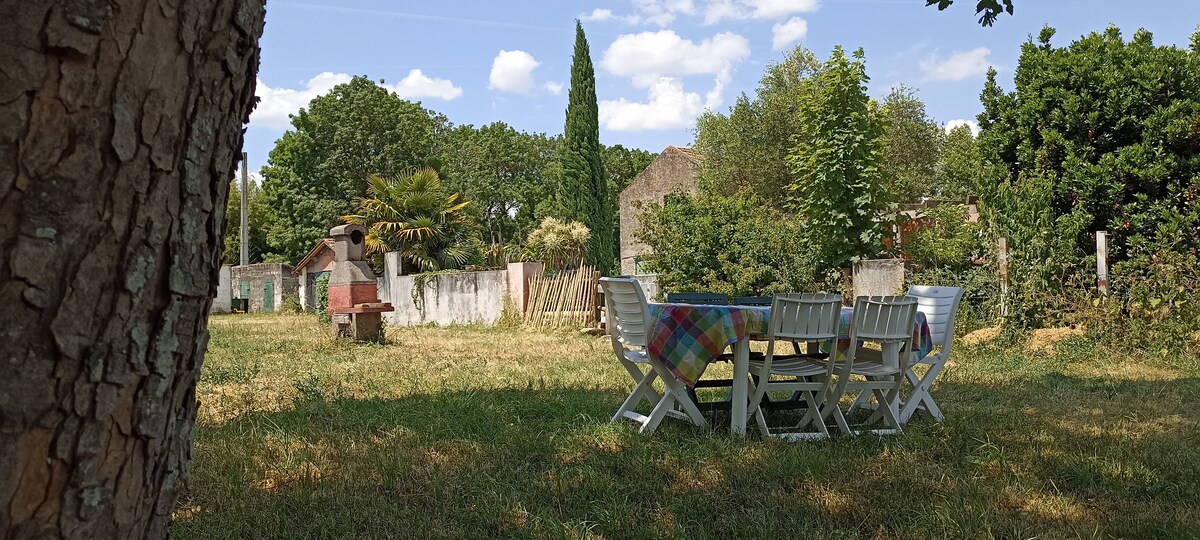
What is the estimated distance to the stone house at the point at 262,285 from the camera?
29156mm

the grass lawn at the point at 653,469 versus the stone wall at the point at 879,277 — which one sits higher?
the stone wall at the point at 879,277

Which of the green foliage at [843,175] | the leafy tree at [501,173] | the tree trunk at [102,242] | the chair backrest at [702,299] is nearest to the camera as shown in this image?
the tree trunk at [102,242]

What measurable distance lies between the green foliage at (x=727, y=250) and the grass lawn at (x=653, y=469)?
20.4 feet

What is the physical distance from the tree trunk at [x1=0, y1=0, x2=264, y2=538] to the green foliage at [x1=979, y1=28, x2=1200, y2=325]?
35.3 feet

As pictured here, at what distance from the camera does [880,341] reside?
5320mm

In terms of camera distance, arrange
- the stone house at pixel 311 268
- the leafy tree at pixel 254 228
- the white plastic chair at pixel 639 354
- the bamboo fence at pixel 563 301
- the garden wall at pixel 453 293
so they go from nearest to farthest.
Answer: the white plastic chair at pixel 639 354, the bamboo fence at pixel 563 301, the garden wall at pixel 453 293, the stone house at pixel 311 268, the leafy tree at pixel 254 228

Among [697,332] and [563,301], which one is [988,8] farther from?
[563,301]

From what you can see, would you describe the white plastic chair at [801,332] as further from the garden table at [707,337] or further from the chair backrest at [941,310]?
the chair backrest at [941,310]

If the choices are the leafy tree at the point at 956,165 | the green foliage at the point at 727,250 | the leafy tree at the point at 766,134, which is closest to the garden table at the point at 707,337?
the green foliage at the point at 727,250

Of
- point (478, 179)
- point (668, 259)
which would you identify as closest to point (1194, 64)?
point (668, 259)

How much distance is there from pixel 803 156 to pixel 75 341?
1526cm

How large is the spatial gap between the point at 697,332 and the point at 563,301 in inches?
432

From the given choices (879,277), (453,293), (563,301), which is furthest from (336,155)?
(879,277)

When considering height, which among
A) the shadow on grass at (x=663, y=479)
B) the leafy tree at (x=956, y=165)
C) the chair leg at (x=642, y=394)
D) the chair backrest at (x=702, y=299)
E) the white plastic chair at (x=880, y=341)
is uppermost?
the leafy tree at (x=956, y=165)
